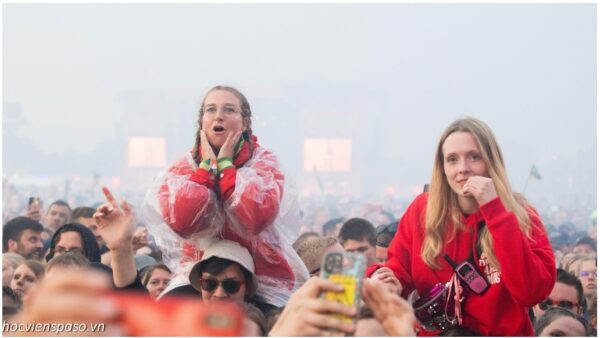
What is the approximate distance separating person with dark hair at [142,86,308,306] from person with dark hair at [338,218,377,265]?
1202 mm

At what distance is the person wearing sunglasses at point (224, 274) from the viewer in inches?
104

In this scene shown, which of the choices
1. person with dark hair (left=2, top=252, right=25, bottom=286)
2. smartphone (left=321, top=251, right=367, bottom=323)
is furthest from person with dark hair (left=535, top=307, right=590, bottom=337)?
person with dark hair (left=2, top=252, right=25, bottom=286)

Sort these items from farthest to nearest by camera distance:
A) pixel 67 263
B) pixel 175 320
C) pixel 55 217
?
pixel 55 217 < pixel 67 263 < pixel 175 320

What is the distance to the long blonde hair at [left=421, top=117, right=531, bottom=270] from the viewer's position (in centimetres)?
243

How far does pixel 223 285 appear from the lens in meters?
2.65

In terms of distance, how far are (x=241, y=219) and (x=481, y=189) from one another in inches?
33.4

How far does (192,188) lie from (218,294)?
38 cm

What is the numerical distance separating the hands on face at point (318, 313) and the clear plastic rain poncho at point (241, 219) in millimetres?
1026

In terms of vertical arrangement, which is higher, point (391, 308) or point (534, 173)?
point (534, 173)

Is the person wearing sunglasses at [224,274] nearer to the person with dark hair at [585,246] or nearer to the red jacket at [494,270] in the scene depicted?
the red jacket at [494,270]

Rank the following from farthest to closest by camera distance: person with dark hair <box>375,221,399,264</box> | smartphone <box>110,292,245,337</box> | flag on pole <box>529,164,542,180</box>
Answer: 1. person with dark hair <box>375,221,399,264</box>
2. flag on pole <box>529,164,542,180</box>
3. smartphone <box>110,292,245,337</box>

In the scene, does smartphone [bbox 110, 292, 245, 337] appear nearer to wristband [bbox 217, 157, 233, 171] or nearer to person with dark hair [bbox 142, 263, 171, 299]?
wristband [bbox 217, 157, 233, 171]

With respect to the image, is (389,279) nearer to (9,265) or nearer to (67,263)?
(67,263)

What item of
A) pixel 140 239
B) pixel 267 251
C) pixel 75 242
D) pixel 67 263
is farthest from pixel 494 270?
pixel 140 239
